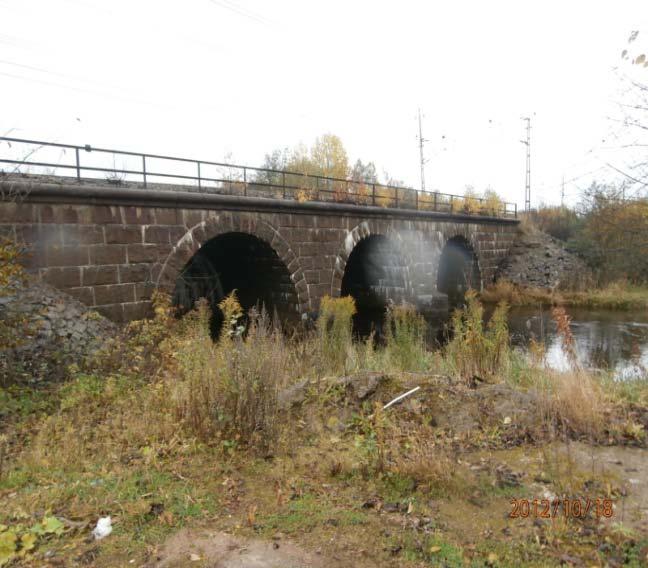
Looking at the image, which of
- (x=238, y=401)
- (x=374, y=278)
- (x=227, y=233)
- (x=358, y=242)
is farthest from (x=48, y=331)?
(x=374, y=278)

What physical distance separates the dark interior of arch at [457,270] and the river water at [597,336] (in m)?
4.15

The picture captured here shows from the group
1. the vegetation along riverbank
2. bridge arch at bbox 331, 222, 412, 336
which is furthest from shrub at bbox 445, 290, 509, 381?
bridge arch at bbox 331, 222, 412, 336

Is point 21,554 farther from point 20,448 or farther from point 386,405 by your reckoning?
point 386,405

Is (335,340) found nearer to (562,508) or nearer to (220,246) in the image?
(562,508)

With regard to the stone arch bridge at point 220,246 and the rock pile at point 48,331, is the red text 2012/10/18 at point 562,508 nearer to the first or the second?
the rock pile at point 48,331

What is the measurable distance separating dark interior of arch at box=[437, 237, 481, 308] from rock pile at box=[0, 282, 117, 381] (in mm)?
21570

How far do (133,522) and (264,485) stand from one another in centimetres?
107

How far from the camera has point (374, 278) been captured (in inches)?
844

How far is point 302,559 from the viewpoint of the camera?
9.86 ft

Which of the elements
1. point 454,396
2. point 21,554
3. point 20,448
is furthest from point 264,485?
point 20,448

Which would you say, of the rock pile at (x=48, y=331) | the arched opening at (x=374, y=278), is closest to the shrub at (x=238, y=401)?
the rock pile at (x=48, y=331)

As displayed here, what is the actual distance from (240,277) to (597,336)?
1269 cm

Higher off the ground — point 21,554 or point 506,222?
point 506,222

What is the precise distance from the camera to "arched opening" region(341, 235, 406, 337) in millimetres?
20141
